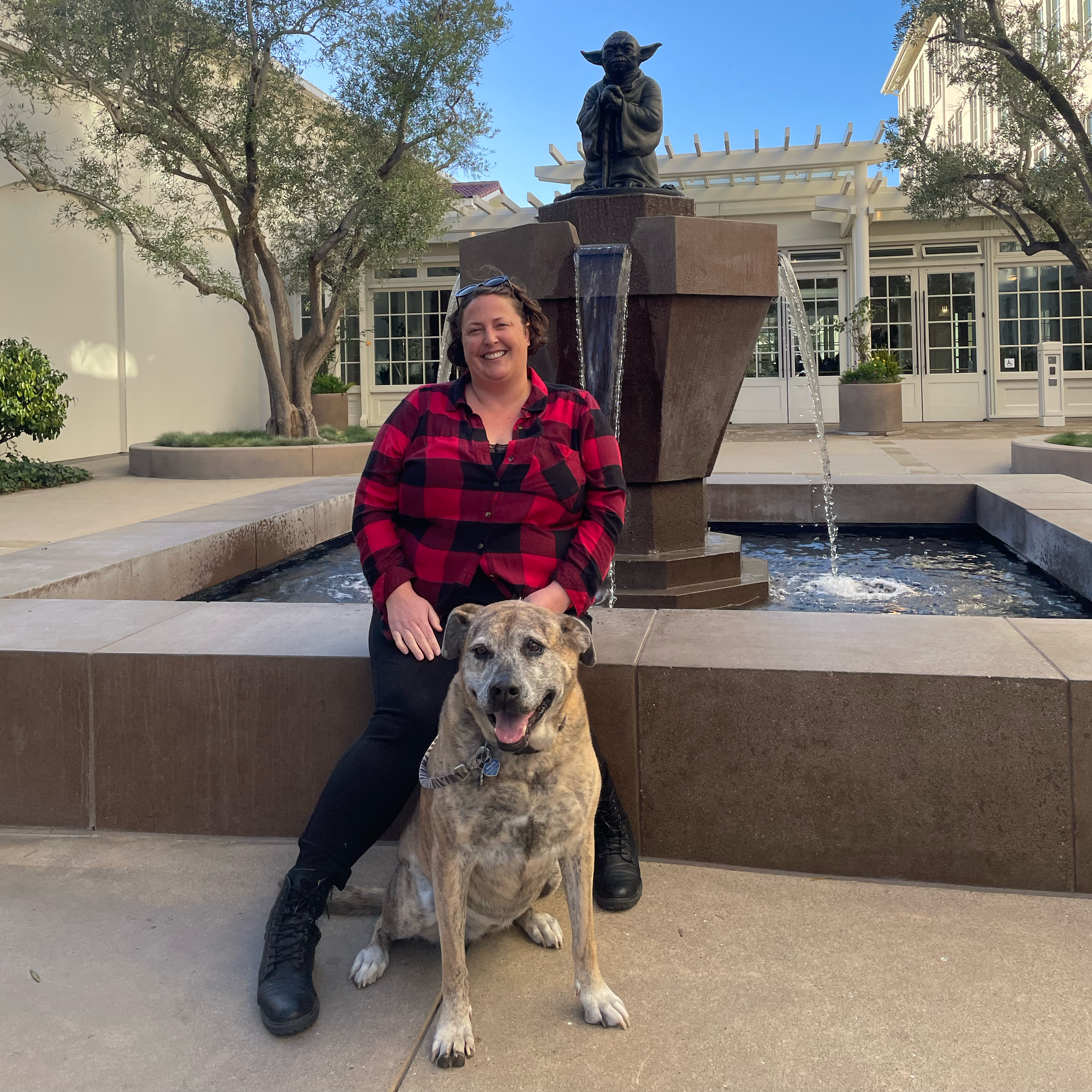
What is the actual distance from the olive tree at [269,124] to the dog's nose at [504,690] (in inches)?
491

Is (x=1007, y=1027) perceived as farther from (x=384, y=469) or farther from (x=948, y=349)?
(x=948, y=349)

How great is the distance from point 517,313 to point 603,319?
6.43 feet

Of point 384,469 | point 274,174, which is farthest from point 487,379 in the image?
point 274,174

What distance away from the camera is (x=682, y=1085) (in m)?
2.01

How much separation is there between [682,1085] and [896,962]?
0.66 m

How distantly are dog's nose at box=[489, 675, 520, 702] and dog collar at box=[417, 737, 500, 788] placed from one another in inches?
8.4

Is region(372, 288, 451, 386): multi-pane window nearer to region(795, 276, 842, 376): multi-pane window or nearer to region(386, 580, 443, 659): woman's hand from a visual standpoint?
region(795, 276, 842, 376): multi-pane window

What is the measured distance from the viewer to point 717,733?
2893mm

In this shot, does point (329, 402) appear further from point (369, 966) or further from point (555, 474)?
point (369, 966)

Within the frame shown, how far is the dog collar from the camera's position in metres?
2.21

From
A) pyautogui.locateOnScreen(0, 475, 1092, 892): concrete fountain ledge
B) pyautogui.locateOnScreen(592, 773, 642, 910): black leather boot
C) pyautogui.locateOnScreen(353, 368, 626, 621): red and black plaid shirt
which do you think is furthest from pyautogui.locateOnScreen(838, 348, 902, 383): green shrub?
pyautogui.locateOnScreen(592, 773, 642, 910): black leather boot

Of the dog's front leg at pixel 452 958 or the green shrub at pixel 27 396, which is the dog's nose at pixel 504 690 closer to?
the dog's front leg at pixel 452 958

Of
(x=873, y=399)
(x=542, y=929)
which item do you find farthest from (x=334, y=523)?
(x=873, y=399)

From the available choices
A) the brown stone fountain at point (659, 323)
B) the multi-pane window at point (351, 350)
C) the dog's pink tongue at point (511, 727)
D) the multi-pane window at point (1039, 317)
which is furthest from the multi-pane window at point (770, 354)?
the dog's pink tongue at point (511, 727)
